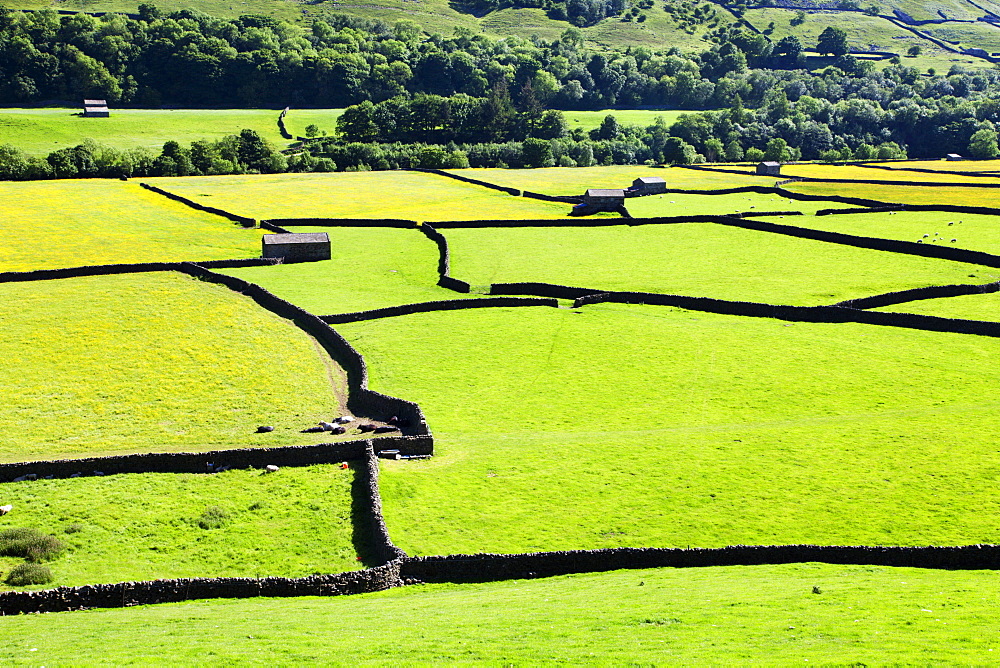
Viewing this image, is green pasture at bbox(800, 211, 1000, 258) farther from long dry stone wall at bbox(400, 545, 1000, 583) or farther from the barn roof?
long dry stone wall at bbox(400, 545, 1000, 583)

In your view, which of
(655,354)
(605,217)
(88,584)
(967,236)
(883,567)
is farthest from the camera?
(605,217)

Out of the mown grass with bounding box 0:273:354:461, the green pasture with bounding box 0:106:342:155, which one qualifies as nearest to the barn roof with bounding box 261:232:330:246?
the mown grass with bounding box 0:273:354:461

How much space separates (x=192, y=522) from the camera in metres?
32.4

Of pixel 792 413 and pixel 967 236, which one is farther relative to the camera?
pixel 967 236

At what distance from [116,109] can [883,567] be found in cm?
16817

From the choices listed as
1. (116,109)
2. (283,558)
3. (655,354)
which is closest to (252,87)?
(116,109)

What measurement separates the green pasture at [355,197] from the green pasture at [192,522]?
6237cm

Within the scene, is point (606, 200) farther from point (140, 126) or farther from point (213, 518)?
point (140, 126)

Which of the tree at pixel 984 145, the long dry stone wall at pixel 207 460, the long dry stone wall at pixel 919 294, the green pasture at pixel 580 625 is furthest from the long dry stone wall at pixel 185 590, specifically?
the tree at pixel 984 145

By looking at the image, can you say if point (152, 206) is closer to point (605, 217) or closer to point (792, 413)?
point (605, 217)

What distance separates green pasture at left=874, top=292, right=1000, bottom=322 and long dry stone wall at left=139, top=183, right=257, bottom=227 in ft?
190

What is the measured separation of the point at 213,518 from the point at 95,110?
142943mm

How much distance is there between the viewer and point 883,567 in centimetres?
2992

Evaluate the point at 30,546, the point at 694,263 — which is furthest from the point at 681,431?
the point at 694,263
